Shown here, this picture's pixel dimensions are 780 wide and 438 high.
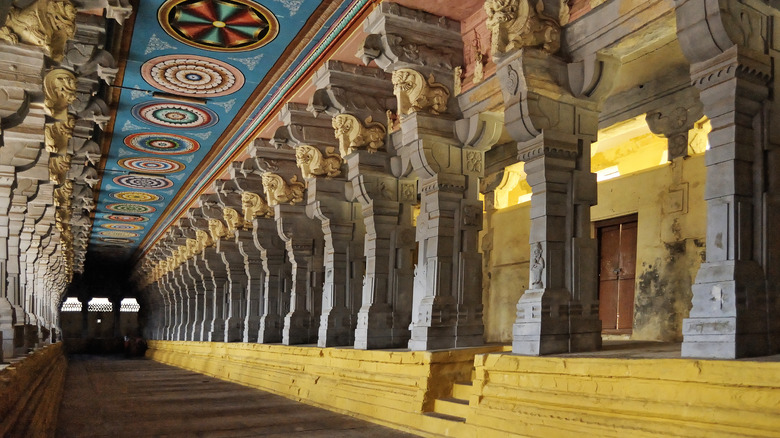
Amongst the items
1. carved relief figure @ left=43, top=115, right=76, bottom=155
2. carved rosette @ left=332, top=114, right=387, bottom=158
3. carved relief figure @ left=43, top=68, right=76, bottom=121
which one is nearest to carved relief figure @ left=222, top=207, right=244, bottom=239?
carved relief figure @ left=43, top=115, right=76, bottom=155

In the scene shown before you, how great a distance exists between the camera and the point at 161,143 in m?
14.0

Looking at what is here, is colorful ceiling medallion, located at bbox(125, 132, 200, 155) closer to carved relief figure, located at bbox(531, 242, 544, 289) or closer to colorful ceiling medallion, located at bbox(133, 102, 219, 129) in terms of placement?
colorful ceiling medallion, located at bbox(133, 102, 219, 129)

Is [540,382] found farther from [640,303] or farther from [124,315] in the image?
[124,315]

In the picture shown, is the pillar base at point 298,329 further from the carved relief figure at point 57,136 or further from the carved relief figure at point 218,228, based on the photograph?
the carved relief figure at point 218,228

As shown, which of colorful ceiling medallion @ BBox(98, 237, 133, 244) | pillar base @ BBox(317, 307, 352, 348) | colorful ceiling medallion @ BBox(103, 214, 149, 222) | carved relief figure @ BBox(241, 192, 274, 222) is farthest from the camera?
colorful ceiling medallion @ BBox(98, 237, 133, 244)

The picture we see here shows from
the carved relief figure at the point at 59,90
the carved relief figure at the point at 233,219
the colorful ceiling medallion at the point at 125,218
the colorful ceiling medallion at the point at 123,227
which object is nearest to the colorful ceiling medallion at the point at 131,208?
the colorful ceiling medallion at the point at 125,218

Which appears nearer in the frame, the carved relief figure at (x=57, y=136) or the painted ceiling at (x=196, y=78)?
the painted ceiling at (x=196, y=78)

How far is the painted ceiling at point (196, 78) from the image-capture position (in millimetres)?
8086

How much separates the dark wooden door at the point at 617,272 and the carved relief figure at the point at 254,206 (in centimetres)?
737

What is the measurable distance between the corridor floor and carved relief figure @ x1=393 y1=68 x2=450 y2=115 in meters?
3.65

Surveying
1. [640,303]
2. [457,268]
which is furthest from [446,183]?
[640,303]

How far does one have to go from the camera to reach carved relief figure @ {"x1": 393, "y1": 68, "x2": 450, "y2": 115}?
7.88m

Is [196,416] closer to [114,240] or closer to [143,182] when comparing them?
[143,182]

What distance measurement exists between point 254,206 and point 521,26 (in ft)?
30.4
